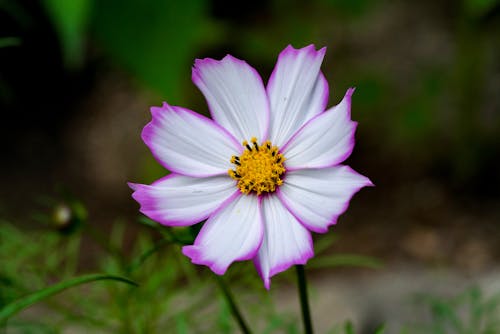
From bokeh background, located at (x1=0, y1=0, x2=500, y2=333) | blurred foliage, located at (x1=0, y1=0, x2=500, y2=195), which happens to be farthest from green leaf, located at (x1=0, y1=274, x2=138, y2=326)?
blurred foliage, located at (x1=0, y1=0, x2=500, y2=195)

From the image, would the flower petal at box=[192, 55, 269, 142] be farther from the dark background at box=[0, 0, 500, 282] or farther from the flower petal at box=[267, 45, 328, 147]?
the dark background at box=[0, 0, 500, 282]

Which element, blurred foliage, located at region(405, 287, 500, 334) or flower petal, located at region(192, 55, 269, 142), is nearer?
flower petal, located at region(192, 55, 269, 142)

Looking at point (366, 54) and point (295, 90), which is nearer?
point (295, 90)

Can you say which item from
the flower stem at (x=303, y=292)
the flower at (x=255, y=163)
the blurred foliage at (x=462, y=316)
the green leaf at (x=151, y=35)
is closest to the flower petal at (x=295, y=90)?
the flower at (x=255, y=163)

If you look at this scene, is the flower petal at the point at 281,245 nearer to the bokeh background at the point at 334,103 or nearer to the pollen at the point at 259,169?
the pollen at the point at 259,169

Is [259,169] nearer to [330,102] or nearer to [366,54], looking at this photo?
[330,102]

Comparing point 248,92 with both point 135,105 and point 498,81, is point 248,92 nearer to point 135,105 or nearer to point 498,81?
point 498,81

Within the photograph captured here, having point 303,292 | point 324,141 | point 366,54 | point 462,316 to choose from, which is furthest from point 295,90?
point 366,54

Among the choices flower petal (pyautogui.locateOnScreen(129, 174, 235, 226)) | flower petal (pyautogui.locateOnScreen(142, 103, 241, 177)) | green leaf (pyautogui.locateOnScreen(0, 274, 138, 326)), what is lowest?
green leaf (pyautogui.locateOnScreen(0, 274, 138, 326))
